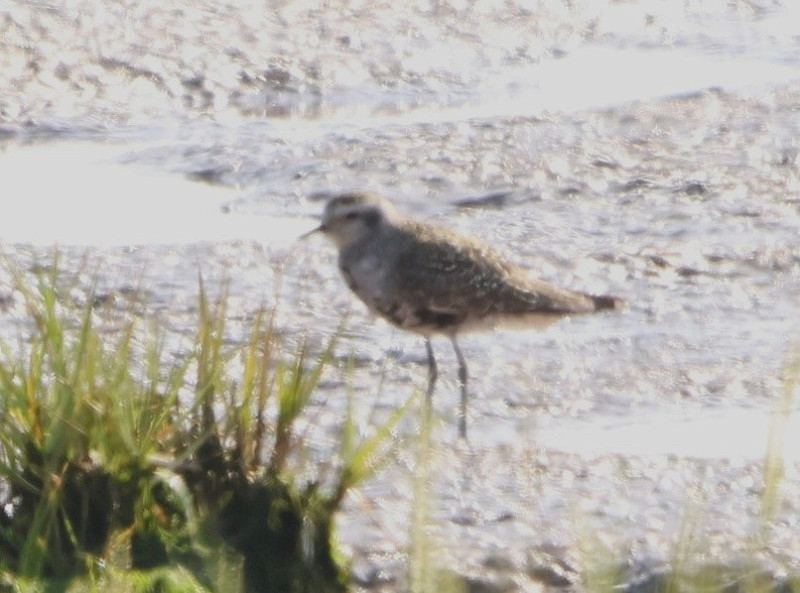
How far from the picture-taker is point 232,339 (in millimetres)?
6332

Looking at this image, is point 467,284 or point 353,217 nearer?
point 467,284

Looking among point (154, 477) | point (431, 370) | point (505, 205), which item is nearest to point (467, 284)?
point (431, 370)

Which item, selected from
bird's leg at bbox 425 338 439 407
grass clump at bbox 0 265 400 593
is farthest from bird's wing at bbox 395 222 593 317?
grass clump at bbox 0 265 400 593

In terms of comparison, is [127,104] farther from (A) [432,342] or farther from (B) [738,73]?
(B) [738,73]

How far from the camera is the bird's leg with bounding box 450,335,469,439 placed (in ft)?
18.6

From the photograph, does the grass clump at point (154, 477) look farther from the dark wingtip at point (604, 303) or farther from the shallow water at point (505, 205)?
the dark wingtip at point (604, 303)

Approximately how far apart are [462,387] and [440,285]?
0.55 m

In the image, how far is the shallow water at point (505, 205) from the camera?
205 inches

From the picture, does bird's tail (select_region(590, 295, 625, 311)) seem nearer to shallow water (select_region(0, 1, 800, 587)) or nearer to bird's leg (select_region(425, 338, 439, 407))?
shallow water (select_region(0, 1, 800, 587))

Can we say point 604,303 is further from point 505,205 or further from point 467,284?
point 505,205

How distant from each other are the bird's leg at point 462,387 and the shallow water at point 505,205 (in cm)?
5

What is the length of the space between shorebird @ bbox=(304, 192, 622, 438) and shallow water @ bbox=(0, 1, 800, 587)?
0.16 meters

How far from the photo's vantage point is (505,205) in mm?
7902

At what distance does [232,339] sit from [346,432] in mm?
2135
